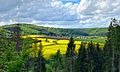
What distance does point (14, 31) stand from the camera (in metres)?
40.5

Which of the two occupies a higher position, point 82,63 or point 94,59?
point 94,59

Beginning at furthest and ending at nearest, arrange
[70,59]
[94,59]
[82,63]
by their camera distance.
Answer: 1. [70,59]
2. [82,63]
3. [94,59]

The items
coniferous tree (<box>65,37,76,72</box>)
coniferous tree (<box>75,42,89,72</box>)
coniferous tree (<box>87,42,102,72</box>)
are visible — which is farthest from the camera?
coniferous tree (<box>65,37,76,72</box>)

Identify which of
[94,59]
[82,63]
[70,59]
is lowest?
[70,59]

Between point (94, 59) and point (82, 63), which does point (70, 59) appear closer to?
point (82, 63)

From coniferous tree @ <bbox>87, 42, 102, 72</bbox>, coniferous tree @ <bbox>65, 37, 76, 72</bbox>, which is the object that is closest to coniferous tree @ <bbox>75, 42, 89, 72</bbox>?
coniferous tree @ <bbox>87, 42, 102, 72</bbox>

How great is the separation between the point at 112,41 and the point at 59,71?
4695 centimetres

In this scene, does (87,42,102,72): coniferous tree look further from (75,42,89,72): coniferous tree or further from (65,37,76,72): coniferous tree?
(65,37,76,72): coniferous tree

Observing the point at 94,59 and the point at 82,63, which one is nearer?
the point at 94,59

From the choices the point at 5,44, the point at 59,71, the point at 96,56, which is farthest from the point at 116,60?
the point at 5,44

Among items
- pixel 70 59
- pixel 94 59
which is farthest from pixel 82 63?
pixel 70 59

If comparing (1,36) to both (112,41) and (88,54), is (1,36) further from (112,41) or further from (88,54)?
(88,54)

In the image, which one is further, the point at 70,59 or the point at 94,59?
the point at 70,59

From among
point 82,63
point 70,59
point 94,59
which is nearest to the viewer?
point 94,59
